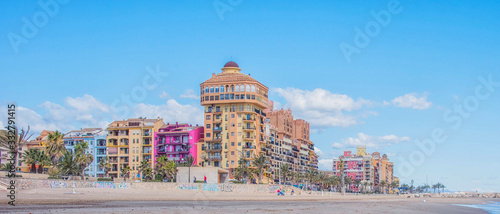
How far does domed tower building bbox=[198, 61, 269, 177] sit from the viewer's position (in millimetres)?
131875

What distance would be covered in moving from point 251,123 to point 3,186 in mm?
84605

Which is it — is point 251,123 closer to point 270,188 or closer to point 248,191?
point 270,188

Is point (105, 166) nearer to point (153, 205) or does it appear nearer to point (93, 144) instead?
point (93, 144)

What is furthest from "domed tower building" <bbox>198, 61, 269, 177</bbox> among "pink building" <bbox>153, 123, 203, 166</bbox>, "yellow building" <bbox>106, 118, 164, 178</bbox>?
"yellow building" <bbox>106, 118, 164, 178</bbox>

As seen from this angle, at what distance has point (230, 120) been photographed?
438 ft

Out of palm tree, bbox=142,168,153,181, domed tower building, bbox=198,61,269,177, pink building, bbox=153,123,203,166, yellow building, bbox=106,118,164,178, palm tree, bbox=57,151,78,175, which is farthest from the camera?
yellow building, bbox=106,118,164,178

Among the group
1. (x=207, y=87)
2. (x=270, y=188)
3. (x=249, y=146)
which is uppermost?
(x=207, y=87)

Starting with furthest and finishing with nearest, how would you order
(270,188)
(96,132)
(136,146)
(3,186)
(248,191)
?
(96,132), (136,146), (270,188), (248,191), (3,186)

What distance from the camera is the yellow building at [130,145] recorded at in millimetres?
141750

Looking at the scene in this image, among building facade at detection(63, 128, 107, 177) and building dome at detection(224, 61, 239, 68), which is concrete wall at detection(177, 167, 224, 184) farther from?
building dome at detection(224, 61, 239, 68)

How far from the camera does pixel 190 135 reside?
461 feet

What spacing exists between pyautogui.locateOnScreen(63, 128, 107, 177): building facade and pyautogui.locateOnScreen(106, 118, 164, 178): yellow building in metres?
3.05

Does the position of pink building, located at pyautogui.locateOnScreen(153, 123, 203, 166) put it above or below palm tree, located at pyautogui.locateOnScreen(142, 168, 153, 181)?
above

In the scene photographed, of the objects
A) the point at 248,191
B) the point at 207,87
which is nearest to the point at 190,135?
the point at 207,87
